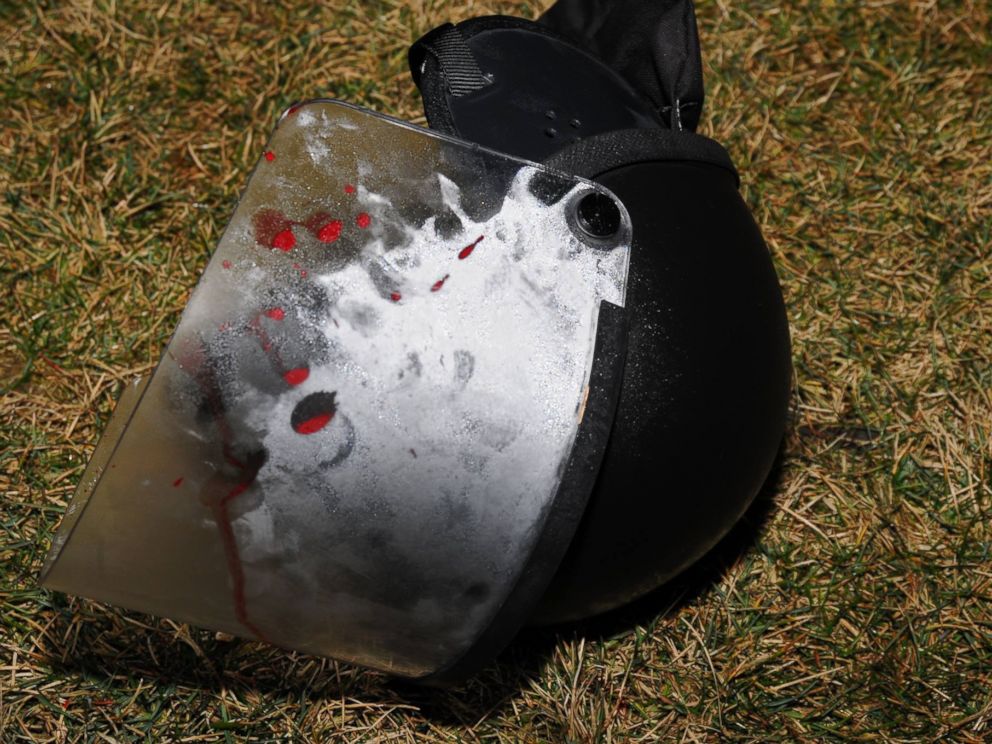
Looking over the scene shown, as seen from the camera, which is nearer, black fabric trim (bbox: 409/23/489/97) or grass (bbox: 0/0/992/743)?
black fabric trim (bbox: 409/23/489/97)

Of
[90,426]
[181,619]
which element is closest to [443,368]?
[181,619]

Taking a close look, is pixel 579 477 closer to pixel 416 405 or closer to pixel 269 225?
pixel 416 405

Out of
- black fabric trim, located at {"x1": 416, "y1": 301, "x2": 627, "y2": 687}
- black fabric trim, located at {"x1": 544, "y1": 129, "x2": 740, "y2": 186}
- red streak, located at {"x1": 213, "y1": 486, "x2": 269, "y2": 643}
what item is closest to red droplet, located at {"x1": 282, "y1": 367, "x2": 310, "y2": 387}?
red streak, located at {"x1": 213, "y1": 486, "x2": 269, "y2": 643}

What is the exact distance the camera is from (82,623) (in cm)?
200

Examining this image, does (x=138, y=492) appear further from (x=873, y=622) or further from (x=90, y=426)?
(x=873, y=622)

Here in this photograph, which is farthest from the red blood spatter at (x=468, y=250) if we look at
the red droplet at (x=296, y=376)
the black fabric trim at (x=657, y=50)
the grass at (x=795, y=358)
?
the grass at (x=795, y=358)

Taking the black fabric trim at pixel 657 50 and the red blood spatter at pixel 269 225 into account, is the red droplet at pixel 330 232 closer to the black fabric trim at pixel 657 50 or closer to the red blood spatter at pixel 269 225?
the red blood spatter at pixel 269 225

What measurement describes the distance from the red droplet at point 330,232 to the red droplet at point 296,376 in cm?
18

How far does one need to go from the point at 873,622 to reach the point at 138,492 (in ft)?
5.01

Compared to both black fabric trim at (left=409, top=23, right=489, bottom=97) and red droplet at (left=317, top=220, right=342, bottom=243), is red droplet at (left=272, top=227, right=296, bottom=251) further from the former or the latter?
black fabric trim at (left=409, top=23, right=489, bottom=97)

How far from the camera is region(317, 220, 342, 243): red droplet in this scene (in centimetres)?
134

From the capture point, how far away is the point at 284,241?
132 centimetres

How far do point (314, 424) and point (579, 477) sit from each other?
0.37 metres

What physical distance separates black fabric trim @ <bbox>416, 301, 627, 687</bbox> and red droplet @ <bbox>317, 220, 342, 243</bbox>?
0.38m
